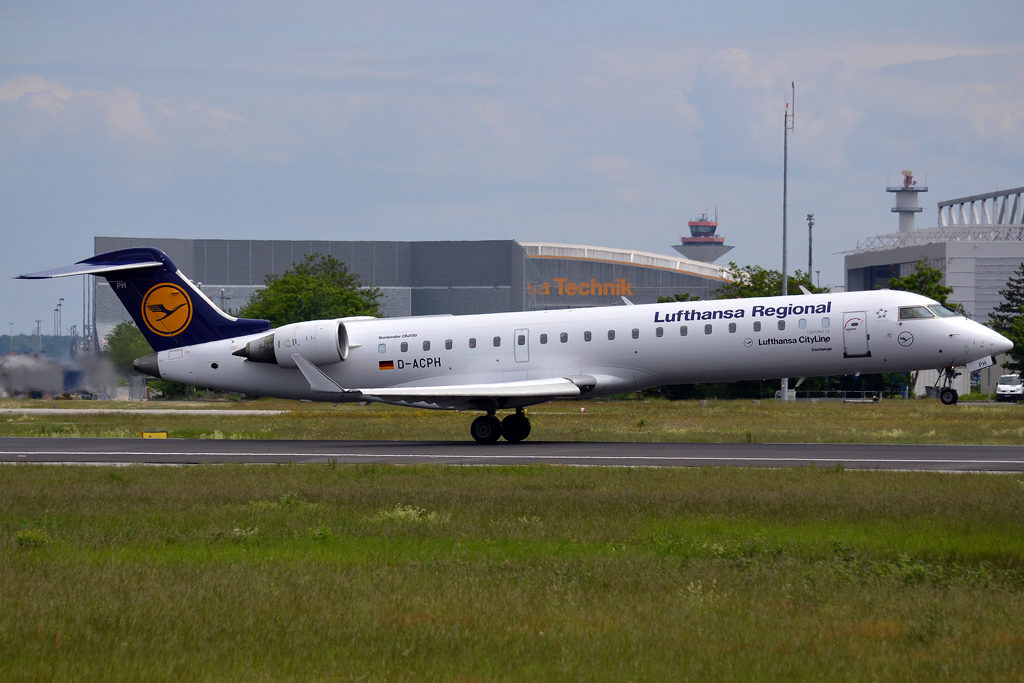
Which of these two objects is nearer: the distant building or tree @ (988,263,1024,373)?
tree @ (988,263,1024,373)

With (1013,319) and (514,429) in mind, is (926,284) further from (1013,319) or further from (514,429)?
(514,429)

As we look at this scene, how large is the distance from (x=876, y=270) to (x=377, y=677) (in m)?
150

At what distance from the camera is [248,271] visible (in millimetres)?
105938

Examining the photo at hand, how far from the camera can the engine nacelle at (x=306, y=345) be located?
28.7m

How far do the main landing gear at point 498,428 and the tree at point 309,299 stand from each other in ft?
150

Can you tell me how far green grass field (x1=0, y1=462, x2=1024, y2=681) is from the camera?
697 cm

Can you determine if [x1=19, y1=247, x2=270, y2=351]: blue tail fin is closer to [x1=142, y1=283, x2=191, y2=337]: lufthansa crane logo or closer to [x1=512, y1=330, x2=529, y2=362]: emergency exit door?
[x1=142, y1=283, x2=191, y2=337]: lufthansa crane logo

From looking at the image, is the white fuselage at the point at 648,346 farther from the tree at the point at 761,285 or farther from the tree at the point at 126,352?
the tree at the point at 761,285

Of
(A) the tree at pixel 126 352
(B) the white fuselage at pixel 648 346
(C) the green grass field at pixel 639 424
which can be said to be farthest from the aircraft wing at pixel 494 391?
(A) the tree at pixel 126 352

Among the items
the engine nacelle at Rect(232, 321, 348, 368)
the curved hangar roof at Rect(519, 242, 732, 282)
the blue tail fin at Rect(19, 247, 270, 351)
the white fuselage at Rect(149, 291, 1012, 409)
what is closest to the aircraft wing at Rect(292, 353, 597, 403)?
the white fuselage at Rect(149, 291, 1012, 409)

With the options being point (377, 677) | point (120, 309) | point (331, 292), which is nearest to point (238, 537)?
point (377, 677)

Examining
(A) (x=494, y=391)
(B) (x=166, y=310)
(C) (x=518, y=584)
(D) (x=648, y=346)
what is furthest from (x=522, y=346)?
(C) (x=518, y=584)

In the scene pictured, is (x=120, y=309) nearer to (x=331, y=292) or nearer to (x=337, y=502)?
(x=331, y=292)

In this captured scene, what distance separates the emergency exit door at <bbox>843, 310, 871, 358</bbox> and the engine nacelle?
13.0 meters
